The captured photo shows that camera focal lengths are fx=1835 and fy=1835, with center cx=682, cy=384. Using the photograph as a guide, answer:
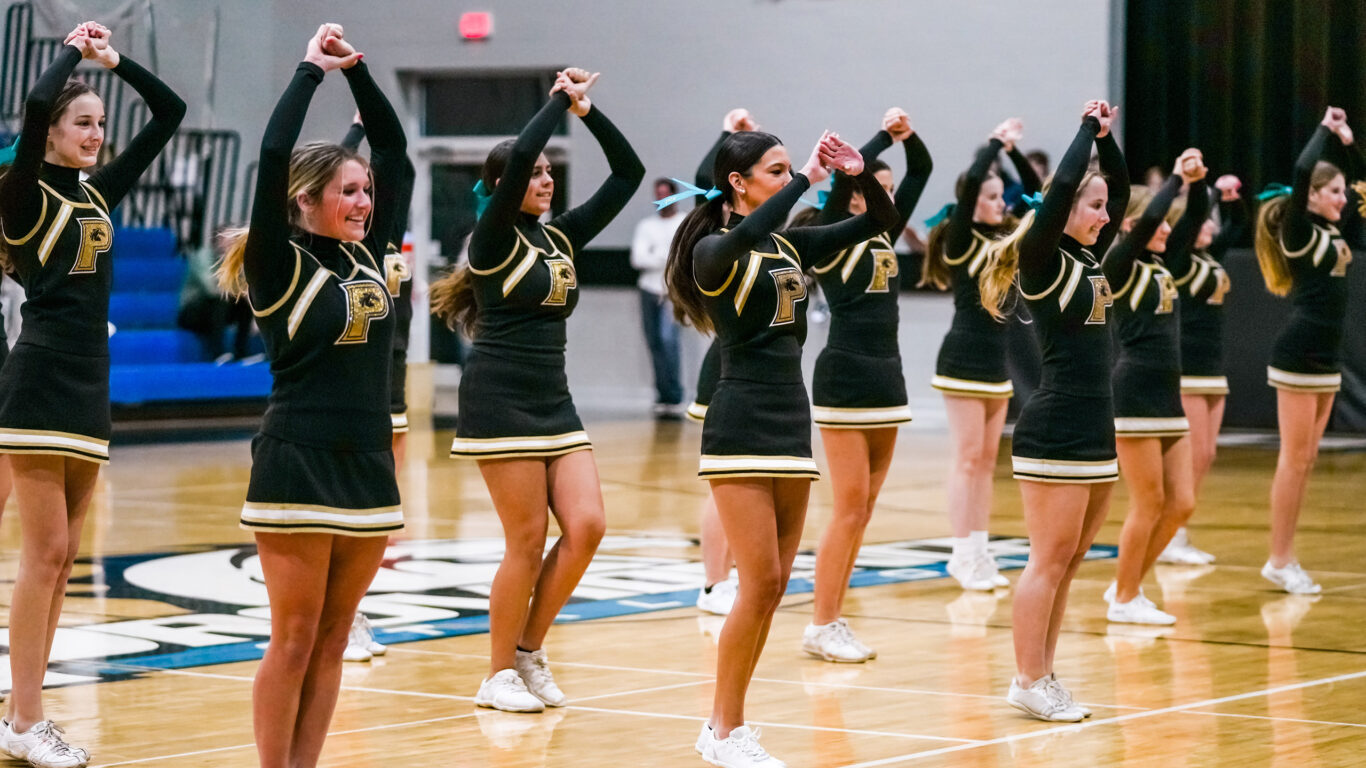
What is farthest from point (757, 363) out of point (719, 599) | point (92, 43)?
point (719, 599)

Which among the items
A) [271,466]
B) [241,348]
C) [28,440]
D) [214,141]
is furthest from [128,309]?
[271,466]

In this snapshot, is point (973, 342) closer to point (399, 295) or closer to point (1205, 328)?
point (1205, 328)

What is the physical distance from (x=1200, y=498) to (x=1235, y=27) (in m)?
5.24

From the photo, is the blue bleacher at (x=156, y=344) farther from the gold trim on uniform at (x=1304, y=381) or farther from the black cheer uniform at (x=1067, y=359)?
the black cheer uniform at (x=1067, y=359)

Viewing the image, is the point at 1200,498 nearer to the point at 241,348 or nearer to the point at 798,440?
the point at 798,440

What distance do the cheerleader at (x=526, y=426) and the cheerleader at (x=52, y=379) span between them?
1090 millimetres

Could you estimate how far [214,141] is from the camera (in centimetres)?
1747

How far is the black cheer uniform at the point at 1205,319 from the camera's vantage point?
7.98 metres

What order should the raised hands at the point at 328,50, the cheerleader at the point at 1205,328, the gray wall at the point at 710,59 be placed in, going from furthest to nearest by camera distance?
the gray wall at the point at 710,59 → the cheerleader at the point at 1205,328 → the raised hands at the point at 328,50

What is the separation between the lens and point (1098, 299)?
17.8ft

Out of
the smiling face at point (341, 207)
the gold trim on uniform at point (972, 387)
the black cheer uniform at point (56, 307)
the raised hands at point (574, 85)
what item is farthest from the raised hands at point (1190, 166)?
the black cheer uniform at point (56, 307)

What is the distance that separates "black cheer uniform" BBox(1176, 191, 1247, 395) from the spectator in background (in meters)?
8.19

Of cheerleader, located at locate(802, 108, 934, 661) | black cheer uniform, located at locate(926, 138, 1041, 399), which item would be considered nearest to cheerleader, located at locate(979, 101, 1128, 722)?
cheerleader, located at locate(802, 108, 934, 661)

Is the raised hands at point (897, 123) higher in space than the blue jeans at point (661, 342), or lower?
higher
